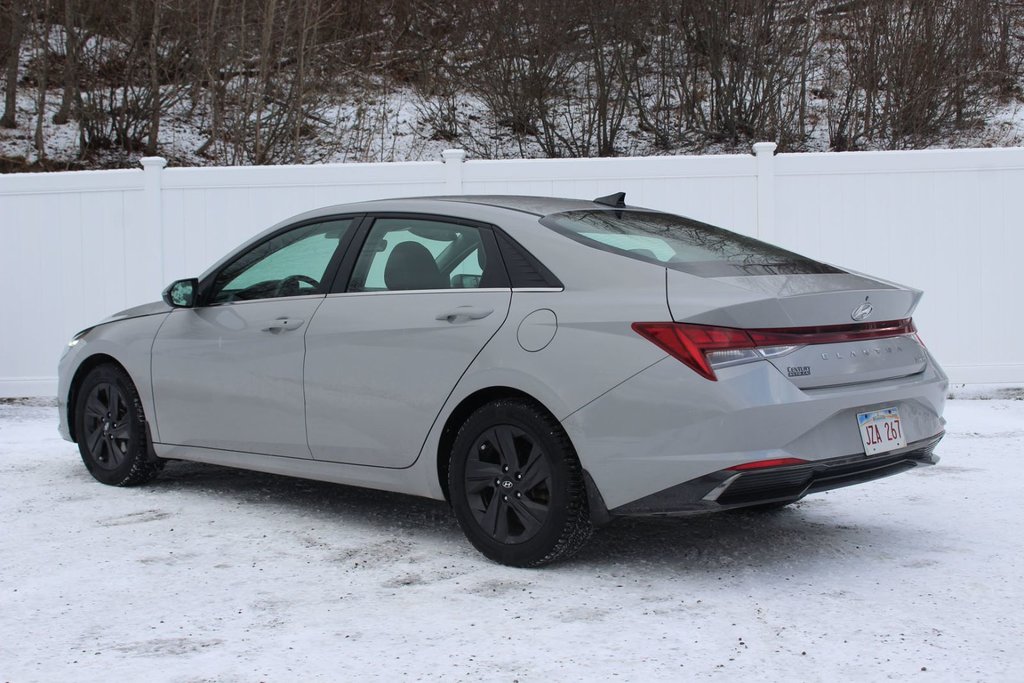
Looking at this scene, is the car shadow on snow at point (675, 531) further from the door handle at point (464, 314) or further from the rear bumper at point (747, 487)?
the door handle at point (464, 314)

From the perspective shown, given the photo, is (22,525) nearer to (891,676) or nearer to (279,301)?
(279,301)

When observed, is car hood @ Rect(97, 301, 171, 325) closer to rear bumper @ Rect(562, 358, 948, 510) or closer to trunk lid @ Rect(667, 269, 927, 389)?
rear bumper @ Rect(562, 358, 948, 510)

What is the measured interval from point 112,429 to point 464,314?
2.65 meters

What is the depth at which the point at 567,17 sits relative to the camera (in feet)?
56.6

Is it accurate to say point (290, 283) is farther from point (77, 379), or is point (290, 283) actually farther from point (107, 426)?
point (77, 379)

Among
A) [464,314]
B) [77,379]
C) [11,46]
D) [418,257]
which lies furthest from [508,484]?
[11,46]

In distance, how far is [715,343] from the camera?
3986mm

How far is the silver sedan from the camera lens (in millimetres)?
4016

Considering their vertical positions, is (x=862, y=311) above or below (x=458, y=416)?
above

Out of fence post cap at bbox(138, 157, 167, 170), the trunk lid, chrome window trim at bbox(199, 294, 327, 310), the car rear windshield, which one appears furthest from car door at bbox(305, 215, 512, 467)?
fence post cap at bbox(138, 157, 167, 170)

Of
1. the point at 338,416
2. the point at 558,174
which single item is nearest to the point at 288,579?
the point at 338,416

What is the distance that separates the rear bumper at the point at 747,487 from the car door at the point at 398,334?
960mm

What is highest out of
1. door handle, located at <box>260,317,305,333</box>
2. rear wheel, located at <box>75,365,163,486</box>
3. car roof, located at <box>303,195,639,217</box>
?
car roof, located at <box>303,195,639,217</box>

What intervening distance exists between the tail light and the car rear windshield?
1.02ft
